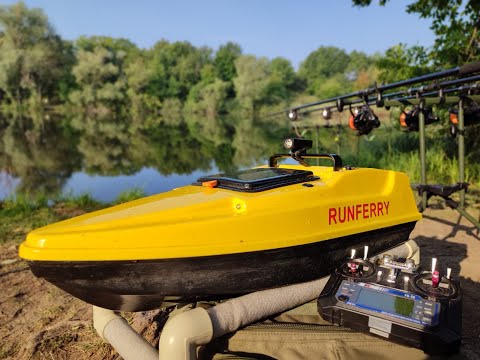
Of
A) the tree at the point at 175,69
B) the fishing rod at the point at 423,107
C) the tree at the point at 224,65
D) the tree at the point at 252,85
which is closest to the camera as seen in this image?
the fishing rod at the point at 423,107

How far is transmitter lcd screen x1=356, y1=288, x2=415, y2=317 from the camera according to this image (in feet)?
5.65

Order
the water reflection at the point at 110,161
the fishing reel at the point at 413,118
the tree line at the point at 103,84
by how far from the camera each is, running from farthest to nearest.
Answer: the tree line at the point at 103,84, the water reflection at the point at 110,161, the fishing reel at the point at 413,118

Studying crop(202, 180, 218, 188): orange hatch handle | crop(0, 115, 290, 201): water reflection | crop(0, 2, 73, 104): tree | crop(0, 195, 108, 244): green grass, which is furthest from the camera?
crop(0, 2, 73, 104): tree

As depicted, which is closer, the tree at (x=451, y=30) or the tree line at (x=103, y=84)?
the tree at (x=451, y=30)

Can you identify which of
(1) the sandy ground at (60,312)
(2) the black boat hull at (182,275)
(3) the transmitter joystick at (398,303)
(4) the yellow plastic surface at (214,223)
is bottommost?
(1) the sandy ground at (60,312)

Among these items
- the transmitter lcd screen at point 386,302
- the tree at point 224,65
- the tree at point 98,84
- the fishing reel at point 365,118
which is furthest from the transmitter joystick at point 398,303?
the tree at point 224,65

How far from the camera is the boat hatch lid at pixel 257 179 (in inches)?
79.9

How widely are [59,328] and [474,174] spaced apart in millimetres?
8449

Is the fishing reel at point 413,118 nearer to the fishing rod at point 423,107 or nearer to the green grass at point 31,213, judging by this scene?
the fishing rod at point 423,107

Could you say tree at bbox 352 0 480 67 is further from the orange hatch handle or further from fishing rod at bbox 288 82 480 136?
the orange hatch handle

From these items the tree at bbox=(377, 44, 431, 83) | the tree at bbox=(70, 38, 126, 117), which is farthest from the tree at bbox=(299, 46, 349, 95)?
the tree at bbox=(377, 44, 431, 83)

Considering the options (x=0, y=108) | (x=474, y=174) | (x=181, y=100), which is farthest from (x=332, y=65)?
(x=474, y=174)

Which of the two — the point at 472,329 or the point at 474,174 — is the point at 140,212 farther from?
the point at 474,174

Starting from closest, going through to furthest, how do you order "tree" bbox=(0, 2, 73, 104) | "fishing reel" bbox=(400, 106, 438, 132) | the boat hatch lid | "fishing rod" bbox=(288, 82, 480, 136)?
the boat hatch lid → "fishing rod" bbox=(288, 82, 480, 136) → "fishing reel" bbox=(400, 106, 438, 132) → "tree" bbox=(0, 2, 73, 104)
